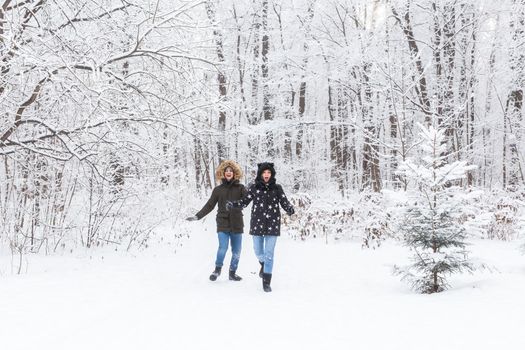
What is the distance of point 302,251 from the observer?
978 cm

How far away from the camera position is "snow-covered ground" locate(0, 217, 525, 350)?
3.90 meters

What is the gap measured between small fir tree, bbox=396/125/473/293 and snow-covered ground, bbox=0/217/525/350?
1.01ft

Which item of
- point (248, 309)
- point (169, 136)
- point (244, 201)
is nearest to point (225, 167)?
point (244, 201)

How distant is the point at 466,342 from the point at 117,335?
278 cm

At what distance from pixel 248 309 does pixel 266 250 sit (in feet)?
4.46

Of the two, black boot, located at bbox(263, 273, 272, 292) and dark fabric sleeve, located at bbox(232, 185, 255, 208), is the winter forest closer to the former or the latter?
black boot, located at bbox(263, 273, 272, 292)

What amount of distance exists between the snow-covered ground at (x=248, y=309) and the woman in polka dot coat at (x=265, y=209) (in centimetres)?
54

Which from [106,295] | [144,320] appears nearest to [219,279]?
[106,295]

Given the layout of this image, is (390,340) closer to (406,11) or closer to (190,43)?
(190,43)

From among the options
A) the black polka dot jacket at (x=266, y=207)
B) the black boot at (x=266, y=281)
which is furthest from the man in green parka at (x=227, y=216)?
the black boot at (x=266, y=281)

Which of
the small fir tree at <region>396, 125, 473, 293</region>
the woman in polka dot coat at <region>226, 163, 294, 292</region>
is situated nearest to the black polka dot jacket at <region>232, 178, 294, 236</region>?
the woman in polka dot coat at <region>226, 163, 294, 292</region>

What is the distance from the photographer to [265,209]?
6.52 meters

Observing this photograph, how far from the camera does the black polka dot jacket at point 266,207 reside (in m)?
6.47

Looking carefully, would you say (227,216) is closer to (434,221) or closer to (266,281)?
→ (266,281)
